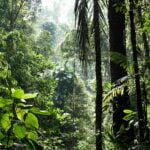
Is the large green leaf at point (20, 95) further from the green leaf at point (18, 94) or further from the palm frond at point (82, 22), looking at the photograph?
the palm frond at point (82, 22)

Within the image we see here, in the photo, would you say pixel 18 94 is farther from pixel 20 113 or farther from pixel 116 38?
pixel 116 38

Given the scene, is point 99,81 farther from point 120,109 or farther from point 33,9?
point 33,9

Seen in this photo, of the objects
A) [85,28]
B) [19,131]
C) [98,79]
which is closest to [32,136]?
[19,131]

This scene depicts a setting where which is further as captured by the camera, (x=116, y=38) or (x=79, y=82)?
(x=79, y=82)

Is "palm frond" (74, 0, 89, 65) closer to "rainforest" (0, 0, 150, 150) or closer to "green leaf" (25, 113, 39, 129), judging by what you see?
"rainforest" (0, 0, 150, 150)

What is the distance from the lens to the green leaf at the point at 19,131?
122 centimetres

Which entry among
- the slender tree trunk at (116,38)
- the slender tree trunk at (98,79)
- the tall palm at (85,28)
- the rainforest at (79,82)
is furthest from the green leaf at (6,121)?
the slender tree trunk at (116,38)

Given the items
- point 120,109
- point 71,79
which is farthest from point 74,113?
point 120,109

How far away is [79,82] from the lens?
27.2m

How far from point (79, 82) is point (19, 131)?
2603 centimetres

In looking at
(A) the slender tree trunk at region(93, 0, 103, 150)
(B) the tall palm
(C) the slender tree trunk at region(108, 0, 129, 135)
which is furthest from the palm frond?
Answer: (C) the slender tree trunk at region(108, 0, 129, 135)

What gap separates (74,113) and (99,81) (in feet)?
64.3

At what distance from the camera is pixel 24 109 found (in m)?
1.30

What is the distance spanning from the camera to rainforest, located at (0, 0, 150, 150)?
1.36 metres
